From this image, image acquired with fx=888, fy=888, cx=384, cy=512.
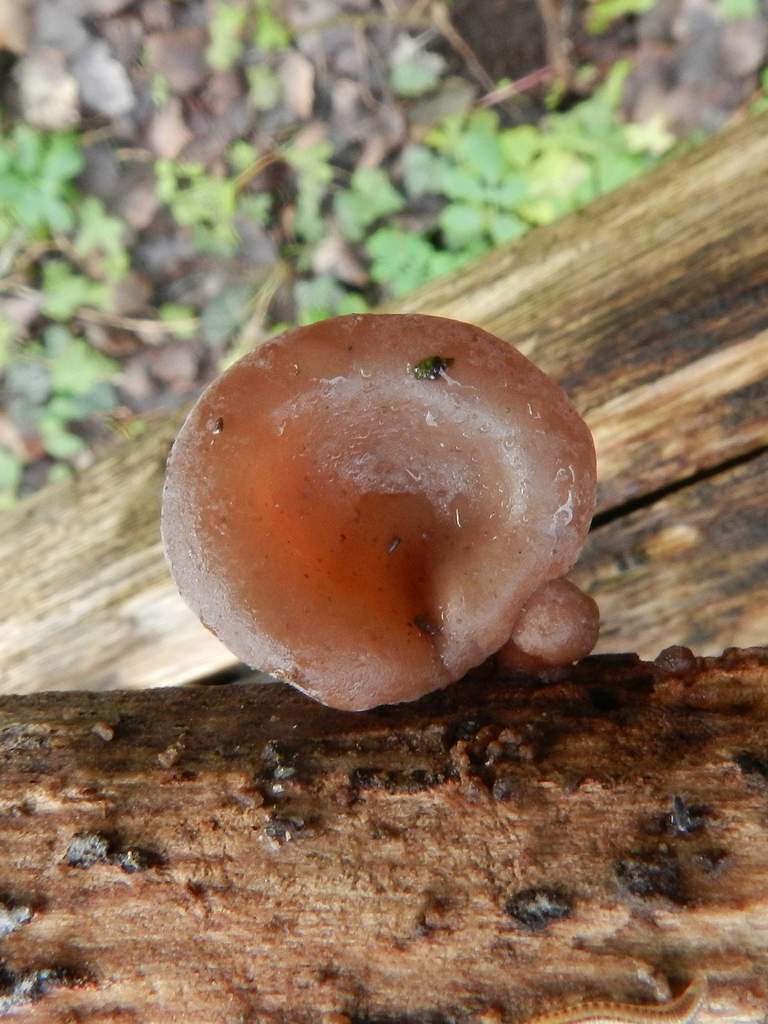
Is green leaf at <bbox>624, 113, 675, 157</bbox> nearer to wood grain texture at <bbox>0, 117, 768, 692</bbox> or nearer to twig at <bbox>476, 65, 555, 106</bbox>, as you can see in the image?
twig at <bbox>476, 65, 555, 106</bbox>

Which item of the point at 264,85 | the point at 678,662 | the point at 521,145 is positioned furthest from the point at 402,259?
the point at 678,662

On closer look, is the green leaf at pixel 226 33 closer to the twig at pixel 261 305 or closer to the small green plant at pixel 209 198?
the small green plant at pixel 209 198

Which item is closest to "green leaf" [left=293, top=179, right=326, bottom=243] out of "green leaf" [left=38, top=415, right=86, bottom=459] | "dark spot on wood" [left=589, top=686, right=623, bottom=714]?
"green leaf" [left=38, top=415, right=86, bottom=459]

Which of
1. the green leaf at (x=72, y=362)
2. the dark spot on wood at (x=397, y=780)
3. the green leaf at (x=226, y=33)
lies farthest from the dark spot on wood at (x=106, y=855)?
the green leaf at (x=226, y=33)

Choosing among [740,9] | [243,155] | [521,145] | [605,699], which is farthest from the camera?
[243,155]

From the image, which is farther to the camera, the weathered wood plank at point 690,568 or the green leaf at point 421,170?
the green leaf at point 421,170

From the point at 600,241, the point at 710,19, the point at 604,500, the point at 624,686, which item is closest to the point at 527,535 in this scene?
the point at 624,686

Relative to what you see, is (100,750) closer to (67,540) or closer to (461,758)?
(461,758)

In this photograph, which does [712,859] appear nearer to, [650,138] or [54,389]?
[650,138]
